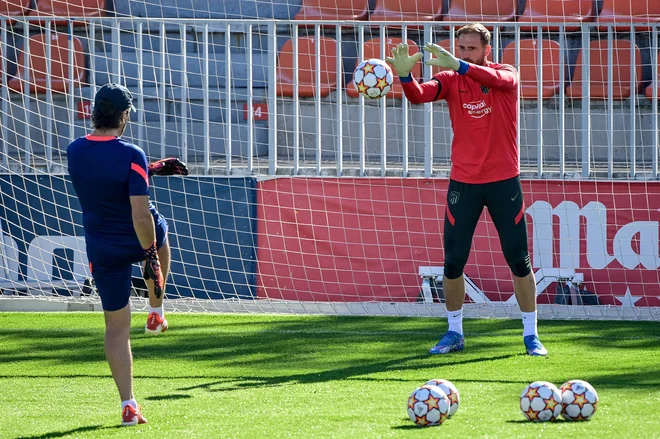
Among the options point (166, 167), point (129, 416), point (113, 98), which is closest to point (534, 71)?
point (166, 167)

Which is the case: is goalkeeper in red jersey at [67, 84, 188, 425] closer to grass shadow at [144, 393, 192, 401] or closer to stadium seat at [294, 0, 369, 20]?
grass shadow at [144, 393, 192, 401]

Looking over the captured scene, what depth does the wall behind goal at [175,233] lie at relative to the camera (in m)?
9.84

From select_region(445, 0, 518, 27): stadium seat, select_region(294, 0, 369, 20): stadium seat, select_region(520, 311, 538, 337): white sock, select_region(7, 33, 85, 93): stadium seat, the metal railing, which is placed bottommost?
select_region(520, 311, 538, 337): white sock

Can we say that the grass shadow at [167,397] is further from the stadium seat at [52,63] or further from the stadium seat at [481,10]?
the stadium seat at [481,10]

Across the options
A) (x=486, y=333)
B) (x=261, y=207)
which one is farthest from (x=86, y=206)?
(x=261, y=207)

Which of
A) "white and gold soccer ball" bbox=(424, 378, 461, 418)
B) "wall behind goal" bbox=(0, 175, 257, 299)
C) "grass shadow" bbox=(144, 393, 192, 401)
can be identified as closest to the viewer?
"white and gold soccer ball" bbox=(424, 378, 461, 418)

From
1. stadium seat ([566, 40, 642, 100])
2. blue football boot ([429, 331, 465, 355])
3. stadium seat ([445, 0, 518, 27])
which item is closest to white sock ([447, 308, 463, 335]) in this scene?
blue football boot ([429, 331, 465, 355])

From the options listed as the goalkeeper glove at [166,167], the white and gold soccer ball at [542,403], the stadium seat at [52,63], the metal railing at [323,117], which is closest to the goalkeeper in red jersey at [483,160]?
the goalkeeper glove at [166,167]

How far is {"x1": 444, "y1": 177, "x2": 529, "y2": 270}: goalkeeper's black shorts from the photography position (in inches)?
268

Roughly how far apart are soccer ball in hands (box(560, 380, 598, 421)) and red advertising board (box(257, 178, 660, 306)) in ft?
15.9

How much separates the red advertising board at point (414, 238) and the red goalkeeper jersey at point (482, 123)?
2.78m

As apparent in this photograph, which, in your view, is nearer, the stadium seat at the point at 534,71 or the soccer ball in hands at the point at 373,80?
the soccer ball in hands at the point at 373,80

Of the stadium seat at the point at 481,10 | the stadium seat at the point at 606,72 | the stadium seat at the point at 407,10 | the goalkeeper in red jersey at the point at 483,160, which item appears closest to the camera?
the goalkeeper in red jersey at the point at 483,160

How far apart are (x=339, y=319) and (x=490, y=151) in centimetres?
260
